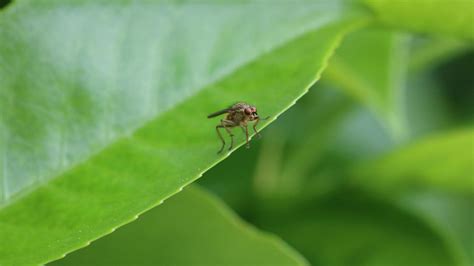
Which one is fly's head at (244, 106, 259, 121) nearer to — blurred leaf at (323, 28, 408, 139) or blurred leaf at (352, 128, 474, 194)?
blurred leaf at (323, 28, 408, 139)

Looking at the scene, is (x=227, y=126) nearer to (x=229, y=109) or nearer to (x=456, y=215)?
(x=229, y=109)

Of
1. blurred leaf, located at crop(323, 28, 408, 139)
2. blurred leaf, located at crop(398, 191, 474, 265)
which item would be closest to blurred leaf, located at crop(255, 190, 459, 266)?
blurred leaf, located at crop(323, 28, 408, 139)

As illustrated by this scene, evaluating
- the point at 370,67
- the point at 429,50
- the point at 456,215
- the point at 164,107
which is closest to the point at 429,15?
the point at 370,67

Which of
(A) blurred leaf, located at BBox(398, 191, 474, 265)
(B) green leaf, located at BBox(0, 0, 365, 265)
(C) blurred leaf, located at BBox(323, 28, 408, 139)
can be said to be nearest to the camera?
(B) green leaf, located at BBox(0, 0, 365, 265)

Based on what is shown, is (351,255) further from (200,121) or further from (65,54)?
(65,54)

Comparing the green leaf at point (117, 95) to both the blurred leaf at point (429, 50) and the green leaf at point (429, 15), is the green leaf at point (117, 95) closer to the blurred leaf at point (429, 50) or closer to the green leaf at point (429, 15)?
the green leaf at point (429, 15)

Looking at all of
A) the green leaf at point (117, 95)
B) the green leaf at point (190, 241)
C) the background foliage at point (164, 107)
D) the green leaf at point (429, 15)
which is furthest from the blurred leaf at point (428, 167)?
the green leaf at point (190, 241)
